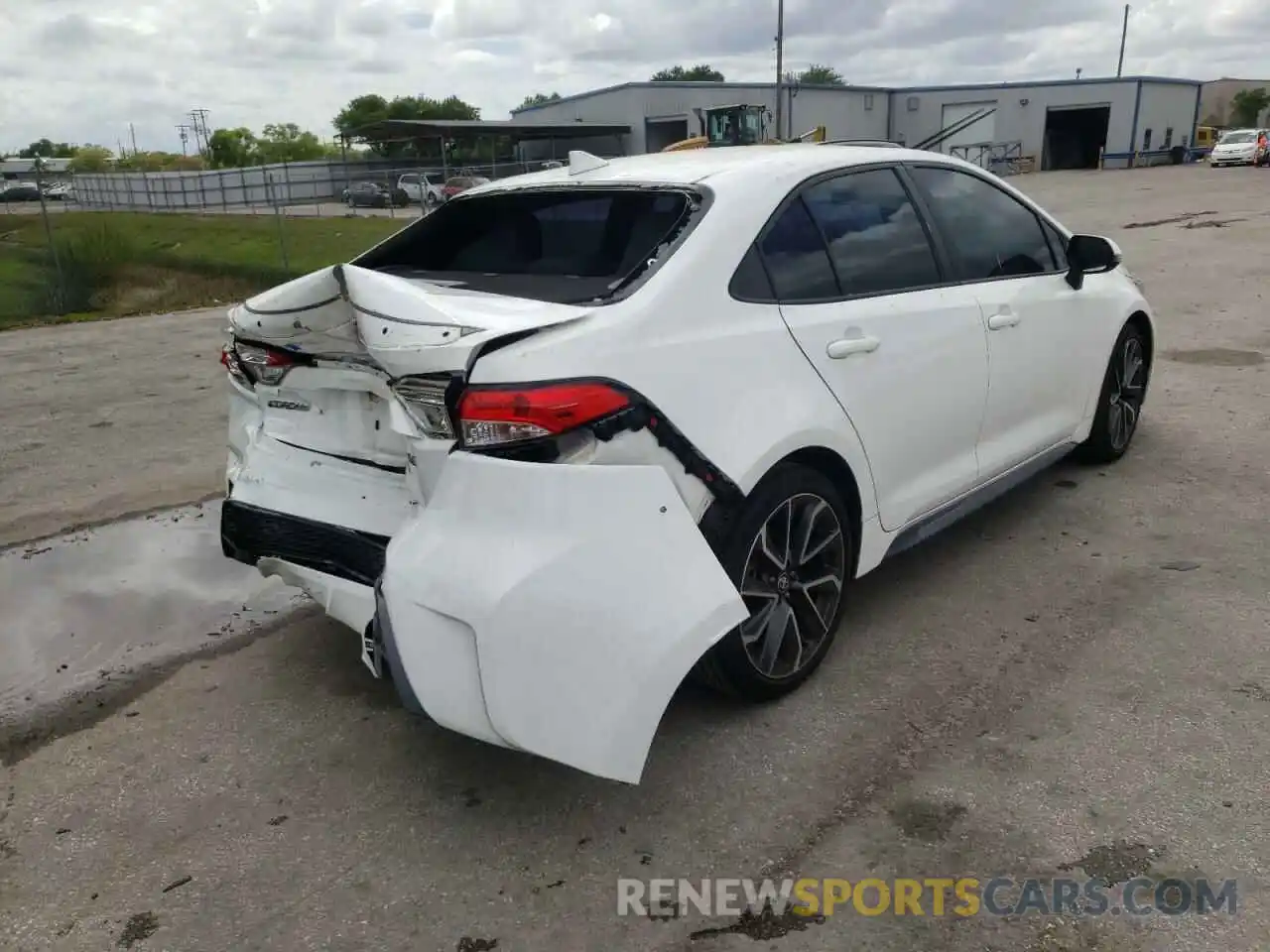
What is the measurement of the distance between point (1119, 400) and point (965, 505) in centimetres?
186

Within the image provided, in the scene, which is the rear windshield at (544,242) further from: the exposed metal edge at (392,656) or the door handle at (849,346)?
the exposed metal edge at (392,656)

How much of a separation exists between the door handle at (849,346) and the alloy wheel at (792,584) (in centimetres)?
47

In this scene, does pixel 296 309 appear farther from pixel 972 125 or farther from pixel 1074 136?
pixel 1074 136

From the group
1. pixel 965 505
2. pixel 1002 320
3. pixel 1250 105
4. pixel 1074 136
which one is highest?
pixel 1250 105

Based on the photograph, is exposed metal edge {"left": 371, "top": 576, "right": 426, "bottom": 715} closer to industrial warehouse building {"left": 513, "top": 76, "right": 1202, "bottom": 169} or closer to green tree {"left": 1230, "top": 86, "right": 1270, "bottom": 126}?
industrial warehouse building {"left": 513, "top": 76, "right": 1202, "bottom": 169}

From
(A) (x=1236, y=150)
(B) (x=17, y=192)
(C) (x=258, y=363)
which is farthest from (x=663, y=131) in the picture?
(C) (x=258, y=363)

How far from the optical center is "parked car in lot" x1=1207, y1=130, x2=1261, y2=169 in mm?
42094

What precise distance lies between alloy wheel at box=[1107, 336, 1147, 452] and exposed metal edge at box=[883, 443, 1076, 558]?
2.23ft

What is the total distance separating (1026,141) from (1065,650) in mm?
58924

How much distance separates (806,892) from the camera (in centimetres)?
241

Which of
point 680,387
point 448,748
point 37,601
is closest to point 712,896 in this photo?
point 448,748

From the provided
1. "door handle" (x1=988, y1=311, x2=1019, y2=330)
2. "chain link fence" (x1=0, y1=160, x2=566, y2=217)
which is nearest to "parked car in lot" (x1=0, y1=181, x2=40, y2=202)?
"chain link fence" (x1=0, y1=160, x2=566, y2=217)

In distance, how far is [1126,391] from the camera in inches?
211

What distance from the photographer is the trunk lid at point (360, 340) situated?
8.18ft
